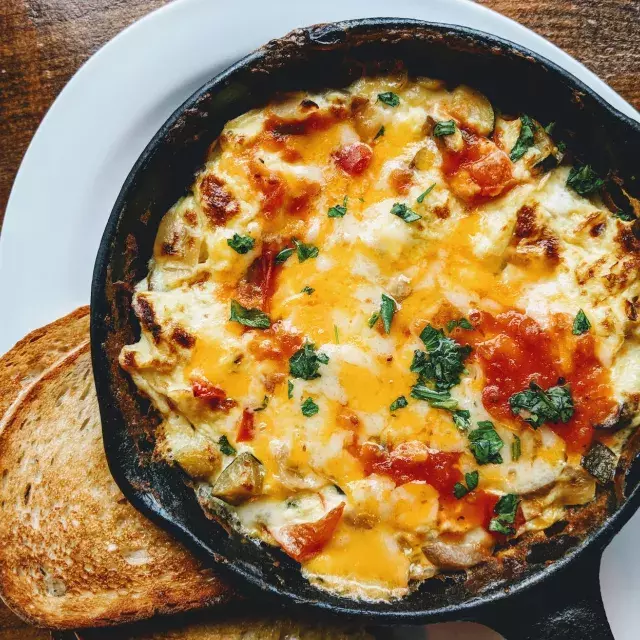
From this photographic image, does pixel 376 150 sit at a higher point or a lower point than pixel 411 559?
higher

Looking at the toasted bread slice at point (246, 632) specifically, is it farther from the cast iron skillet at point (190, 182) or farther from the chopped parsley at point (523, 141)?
the chopped parsley at point (523, 141)

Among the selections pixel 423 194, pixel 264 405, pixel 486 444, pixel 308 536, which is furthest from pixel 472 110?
pixel 308 536

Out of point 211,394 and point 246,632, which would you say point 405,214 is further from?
point 246,632

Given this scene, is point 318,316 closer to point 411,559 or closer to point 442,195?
point 442,195

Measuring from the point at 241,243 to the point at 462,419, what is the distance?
3.56 ft

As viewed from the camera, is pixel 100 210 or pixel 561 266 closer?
pixel 561 266

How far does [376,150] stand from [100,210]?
1.31 m

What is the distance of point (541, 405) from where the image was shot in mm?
2826

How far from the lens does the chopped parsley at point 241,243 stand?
9.29 feet

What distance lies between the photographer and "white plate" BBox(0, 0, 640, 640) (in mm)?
3229

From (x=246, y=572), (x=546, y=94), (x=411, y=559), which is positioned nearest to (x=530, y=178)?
(x=546, y=94)

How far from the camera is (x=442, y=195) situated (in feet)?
9.41

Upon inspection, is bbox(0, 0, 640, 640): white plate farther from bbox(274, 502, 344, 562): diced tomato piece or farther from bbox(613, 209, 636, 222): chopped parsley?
bbox(274, 502, 344, 562): diced tomato piece

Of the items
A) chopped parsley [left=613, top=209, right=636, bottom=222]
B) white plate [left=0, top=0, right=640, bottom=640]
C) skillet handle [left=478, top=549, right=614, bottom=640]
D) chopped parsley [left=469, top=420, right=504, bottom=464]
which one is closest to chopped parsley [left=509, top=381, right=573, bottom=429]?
chopped parsley [left=469, top=420, right=504, bottom=464]
